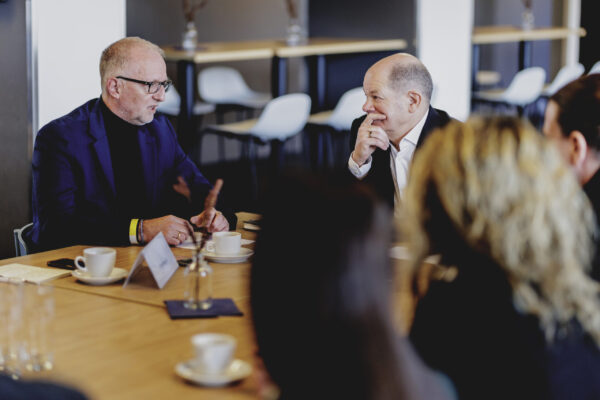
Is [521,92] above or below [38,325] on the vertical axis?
above

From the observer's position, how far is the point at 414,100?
10.6ft

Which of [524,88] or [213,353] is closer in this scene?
[213,353]

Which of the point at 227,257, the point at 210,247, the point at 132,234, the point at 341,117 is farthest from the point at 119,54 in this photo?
the point at 341,117

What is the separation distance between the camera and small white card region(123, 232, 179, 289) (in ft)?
6.85

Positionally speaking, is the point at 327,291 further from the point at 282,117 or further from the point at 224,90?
the point at 224,90

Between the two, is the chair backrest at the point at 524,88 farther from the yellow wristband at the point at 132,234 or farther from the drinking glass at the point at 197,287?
the drinking glass at the point at 197,287

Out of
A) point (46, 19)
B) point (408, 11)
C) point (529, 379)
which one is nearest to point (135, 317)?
point (529, 379)

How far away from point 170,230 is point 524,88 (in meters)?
5.97

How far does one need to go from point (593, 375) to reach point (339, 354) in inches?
20.2

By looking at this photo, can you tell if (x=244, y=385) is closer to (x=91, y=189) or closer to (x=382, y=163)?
(x=91, y=189)

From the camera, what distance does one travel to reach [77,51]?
4070mm

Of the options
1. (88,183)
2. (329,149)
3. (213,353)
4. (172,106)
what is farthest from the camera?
(329,149)

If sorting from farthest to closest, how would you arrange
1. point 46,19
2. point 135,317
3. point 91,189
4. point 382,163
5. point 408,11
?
point 408,11 → point 46,19 → point 382,163 → point 91,189 → point 135,317

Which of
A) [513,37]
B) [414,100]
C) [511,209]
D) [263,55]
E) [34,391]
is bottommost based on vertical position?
[34,391]
